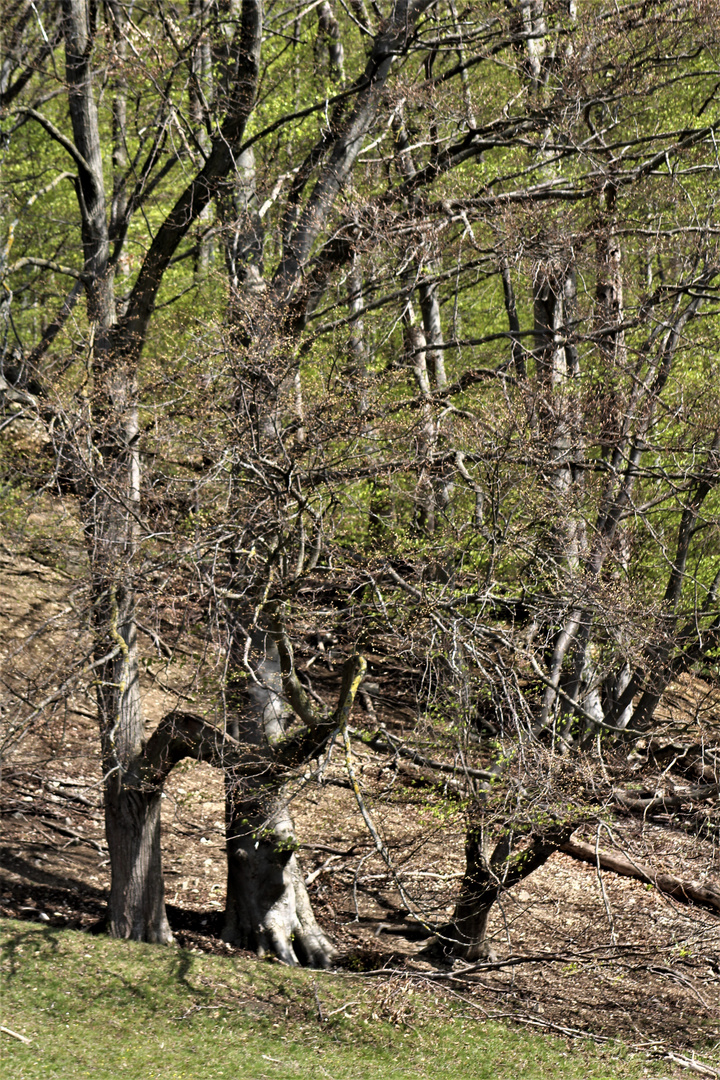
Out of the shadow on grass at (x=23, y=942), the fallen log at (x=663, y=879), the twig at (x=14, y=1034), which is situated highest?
the shadow on grass at (x=23, y=942)

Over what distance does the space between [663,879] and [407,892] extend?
310cm

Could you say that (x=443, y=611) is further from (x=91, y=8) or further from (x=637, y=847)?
(x=91, y=8)

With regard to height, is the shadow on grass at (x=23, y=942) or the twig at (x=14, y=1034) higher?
the shadow on grass at (x=23, y=942)

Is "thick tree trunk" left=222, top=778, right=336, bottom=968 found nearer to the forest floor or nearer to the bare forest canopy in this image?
the bare forest canopy

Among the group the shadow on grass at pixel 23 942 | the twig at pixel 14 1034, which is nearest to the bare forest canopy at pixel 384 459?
the shadow on grass at pixel 23 942

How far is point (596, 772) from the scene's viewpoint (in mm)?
9609

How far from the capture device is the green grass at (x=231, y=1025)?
7.93 meters

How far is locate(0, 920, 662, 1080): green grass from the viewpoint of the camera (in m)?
7.93

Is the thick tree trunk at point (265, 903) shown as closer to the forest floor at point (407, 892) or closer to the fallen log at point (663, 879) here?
the forest floor at point (407, 892)

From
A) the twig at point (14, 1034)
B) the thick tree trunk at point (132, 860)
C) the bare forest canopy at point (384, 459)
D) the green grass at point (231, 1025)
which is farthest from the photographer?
the thick tree trunk at point (132, 860)

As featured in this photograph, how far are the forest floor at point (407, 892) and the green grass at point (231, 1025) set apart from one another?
0.38 meters

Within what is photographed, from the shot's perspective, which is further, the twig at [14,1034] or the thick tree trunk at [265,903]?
the thick tree trunk at [265,903]

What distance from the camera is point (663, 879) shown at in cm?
1224

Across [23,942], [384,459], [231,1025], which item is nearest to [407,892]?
[231,1025]
